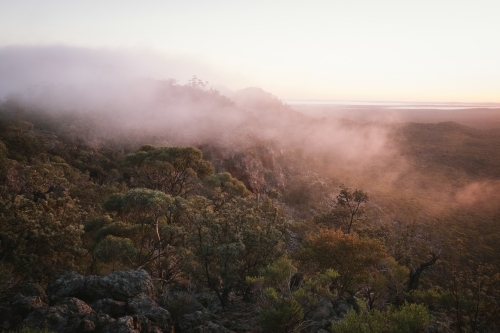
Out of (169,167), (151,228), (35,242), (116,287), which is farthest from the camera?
(169,167)

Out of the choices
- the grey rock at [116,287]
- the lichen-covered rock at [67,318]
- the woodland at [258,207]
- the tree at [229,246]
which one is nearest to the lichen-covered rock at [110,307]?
the lichen-covered rock at [67,318]

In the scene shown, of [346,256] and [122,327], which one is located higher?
[122,327]

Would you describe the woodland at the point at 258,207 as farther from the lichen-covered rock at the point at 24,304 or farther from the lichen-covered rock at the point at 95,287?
the lichen-covered rock at the point at 95,287

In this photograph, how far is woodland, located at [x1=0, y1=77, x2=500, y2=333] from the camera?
1945cm

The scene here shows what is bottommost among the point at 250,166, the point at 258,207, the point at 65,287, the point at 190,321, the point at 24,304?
the point at 250,166

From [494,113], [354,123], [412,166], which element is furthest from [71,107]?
[494,113]

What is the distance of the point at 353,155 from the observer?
400 ft

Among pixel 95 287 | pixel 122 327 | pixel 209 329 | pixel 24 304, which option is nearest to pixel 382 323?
pixel 209 329

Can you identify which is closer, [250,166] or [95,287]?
[95,287]

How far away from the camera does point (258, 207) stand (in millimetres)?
26094

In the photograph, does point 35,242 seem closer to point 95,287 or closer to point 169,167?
point 95,287

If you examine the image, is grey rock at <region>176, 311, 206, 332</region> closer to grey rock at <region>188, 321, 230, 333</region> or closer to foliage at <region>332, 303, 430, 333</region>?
grey rock at <region>188, 321, 230, 333</region>

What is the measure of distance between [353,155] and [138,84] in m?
82.4

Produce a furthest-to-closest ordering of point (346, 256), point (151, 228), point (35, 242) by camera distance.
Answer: point (151, 228), point (346, 256), point (35, 242)
